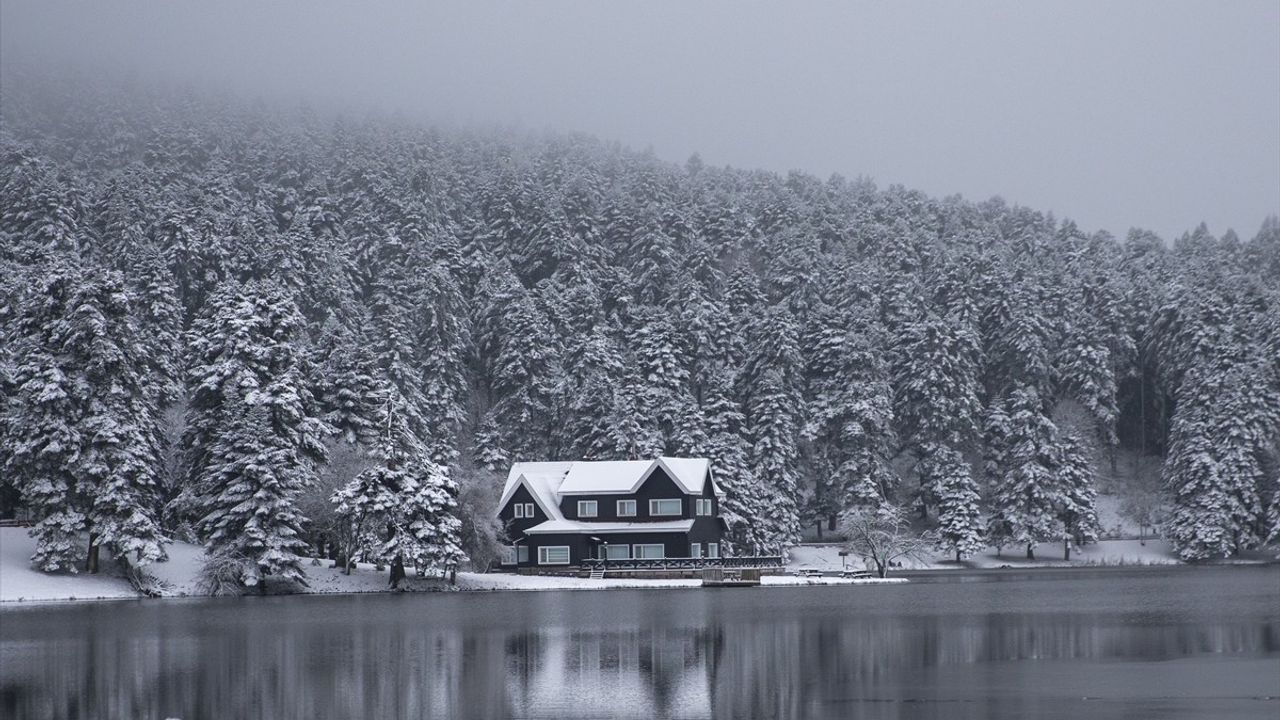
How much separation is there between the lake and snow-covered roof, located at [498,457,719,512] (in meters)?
26.9

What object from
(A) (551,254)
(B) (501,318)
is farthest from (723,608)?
(A) (551,254)

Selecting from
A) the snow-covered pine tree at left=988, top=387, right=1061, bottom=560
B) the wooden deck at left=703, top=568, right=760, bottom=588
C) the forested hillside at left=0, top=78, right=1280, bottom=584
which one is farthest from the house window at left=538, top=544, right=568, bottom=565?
the snow-covered pine tree at left=988, top=387, right=1061, bottom=560

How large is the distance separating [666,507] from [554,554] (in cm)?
759

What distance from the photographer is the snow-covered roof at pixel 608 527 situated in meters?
86.7

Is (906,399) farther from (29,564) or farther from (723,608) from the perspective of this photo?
(29,564)

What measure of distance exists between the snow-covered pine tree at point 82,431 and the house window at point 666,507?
31918 millimetres

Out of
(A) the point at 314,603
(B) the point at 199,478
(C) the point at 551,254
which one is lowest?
(A) the point at 314,603

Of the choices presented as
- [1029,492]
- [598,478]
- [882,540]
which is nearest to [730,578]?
[882,540]

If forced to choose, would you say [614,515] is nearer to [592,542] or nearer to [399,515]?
[592,542]

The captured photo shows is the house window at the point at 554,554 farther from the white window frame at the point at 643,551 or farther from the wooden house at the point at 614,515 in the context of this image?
the white window frame at the point at 643,551

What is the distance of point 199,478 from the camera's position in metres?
69.9

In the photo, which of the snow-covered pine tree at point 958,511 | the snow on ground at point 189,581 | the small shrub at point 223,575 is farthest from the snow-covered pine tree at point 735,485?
the small shrub at point 223,575

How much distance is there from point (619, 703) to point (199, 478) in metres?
46.3

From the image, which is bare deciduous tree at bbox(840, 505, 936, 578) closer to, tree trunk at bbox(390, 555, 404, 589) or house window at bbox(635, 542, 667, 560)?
house window at bbox(635, 542, 667, 560)
